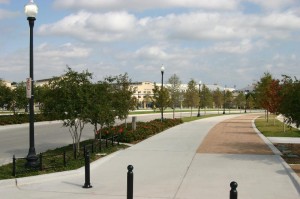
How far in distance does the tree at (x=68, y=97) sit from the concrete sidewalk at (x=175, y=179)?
6.28 feet

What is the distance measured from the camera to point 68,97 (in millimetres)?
12969

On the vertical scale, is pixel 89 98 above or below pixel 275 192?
above

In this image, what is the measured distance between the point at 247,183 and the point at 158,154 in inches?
218

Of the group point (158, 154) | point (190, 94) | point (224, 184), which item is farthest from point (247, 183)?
point (190, 94)

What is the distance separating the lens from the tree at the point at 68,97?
512 inches

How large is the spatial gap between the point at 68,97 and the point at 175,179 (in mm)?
4983

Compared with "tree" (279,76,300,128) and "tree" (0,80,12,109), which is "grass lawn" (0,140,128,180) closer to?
"tree" (279,76,300,128)

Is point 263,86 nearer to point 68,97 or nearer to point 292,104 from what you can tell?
point 292,104

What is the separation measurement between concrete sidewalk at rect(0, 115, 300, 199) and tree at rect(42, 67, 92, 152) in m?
1.91

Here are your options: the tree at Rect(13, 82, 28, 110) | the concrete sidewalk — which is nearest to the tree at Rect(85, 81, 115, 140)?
the concrete sidewalk

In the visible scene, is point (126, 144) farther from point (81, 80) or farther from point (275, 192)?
point (275, 192)

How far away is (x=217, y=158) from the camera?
13.7 metres

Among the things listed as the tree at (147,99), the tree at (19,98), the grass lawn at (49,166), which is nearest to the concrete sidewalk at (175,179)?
the grass lawn at (49,166)

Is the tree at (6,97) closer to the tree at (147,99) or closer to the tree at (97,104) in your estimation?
the tree at (97,104)
